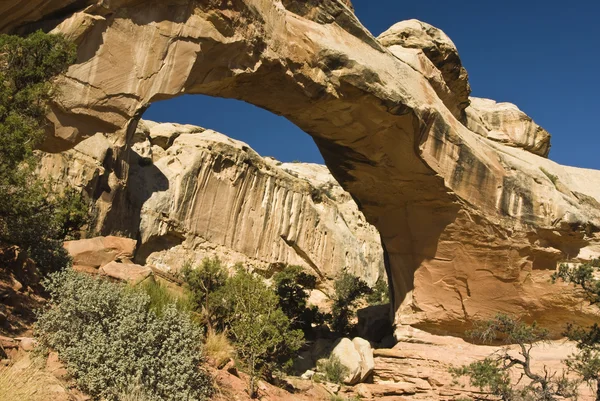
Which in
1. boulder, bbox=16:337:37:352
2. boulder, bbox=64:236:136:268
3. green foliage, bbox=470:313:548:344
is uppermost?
green foliage, bbox=470:313:548:344

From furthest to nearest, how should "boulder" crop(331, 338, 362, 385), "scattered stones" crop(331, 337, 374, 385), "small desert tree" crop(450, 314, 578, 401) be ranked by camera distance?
"scattered stones" crop(331, 337, 374, 385)
"boulder" crop(331, 338, 362, 385)
"small desert tree" crop(450, 314, 578, 401)

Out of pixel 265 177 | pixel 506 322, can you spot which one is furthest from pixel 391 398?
pixel 265 177

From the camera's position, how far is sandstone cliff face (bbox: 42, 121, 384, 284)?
82.4ft

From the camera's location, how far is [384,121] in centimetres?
1597

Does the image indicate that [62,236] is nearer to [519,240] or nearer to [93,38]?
[93,38]

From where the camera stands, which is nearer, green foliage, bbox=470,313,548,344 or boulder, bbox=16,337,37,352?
boulder, bbox=16,337,37,352

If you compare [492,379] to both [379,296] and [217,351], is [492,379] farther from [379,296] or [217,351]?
[379,296]

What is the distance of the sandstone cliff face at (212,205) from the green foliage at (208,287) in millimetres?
7219

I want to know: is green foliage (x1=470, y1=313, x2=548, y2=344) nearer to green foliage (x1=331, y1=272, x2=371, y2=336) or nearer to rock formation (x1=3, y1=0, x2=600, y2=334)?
rock formation (x1=3, y1=0, x2=600, y2=334)

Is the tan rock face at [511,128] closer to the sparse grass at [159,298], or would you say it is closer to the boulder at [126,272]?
the boulder at [126,272]

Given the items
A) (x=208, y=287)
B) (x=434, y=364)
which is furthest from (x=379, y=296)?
(x=208, y=287)

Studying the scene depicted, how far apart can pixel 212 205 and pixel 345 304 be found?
922 cm

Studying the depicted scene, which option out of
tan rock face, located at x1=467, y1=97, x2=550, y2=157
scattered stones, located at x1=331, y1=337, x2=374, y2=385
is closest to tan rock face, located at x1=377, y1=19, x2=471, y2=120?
tan rock face, located at x1=467, y1=97, x2=550, y2=157

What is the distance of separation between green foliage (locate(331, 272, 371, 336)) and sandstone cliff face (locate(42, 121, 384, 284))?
7408 mm
